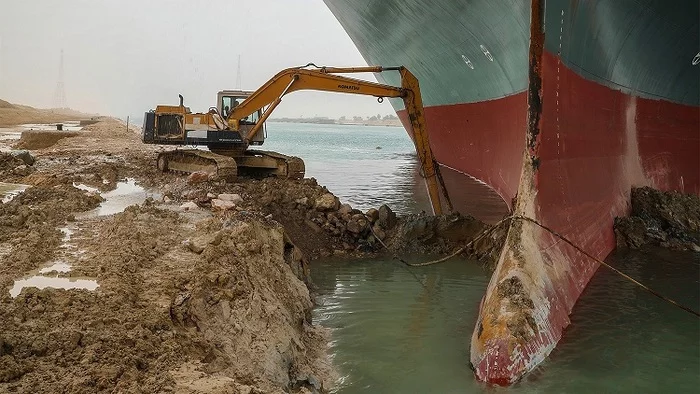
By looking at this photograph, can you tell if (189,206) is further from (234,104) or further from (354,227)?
(234,104)

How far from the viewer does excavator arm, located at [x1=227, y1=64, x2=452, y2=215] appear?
888cm

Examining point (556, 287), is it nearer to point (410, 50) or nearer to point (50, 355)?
point (50, 355)

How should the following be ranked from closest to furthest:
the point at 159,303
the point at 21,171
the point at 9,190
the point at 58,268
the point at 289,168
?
the point at 159,303 < the point at 58,268 < the point at 9,190 < the point at 21,171 < the point at 289,168

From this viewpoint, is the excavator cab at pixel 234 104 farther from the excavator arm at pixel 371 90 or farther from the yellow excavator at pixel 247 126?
the excavator arm at pixel 371 90

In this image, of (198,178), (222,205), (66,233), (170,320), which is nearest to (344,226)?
(222,205)

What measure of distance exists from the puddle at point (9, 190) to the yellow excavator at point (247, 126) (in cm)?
285

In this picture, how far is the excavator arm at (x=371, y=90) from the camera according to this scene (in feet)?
29.1

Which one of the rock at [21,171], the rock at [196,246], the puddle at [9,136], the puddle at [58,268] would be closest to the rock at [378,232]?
the rock at [196,246]

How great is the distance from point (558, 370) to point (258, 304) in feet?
8.31

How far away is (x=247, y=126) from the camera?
36.6 ft

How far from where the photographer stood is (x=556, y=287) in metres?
5.53

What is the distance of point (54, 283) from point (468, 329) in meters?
3.74

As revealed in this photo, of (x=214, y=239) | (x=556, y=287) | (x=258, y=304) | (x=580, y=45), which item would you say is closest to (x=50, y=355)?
(x=258, y=304)

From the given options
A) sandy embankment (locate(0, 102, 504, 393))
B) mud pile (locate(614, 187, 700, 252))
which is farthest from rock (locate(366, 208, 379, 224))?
mud pile (locate(614, 187, 700, 252))
